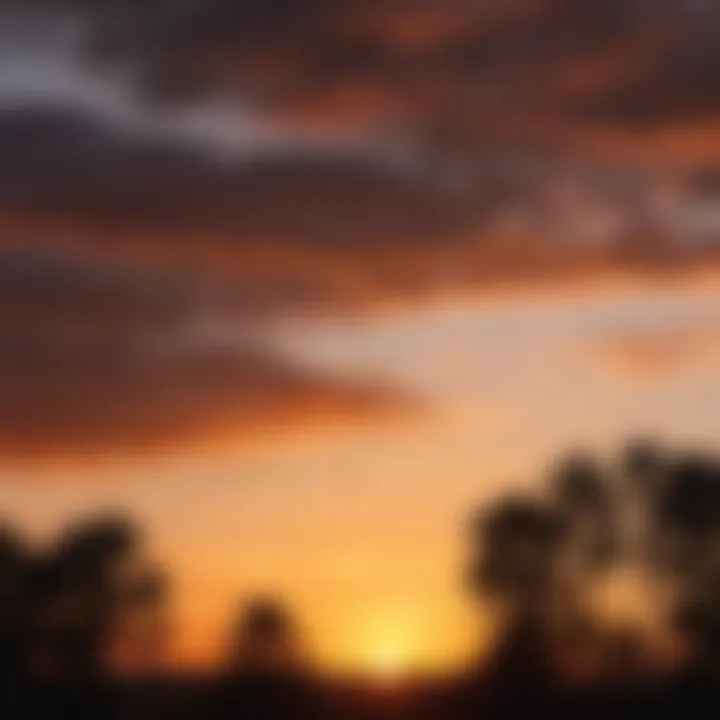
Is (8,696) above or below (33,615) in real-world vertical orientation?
below

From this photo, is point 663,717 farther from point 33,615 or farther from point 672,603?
point 33,615

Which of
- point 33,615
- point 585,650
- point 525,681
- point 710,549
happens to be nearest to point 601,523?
point 710,549

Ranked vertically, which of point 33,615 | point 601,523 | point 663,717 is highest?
point 601,523

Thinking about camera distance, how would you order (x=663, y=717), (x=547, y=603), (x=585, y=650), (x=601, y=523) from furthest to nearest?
(x=601, y=523)
(x=547, y=603)
(x=585, y=650)
(x=663, y=717)

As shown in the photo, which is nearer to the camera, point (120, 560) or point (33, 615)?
point (33, 615)

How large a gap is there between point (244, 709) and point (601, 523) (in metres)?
10.9

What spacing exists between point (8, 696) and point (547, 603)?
9119mm

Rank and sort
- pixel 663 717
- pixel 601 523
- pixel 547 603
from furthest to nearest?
pixel 601 523 → pixel 547 603 → pixel 663 717

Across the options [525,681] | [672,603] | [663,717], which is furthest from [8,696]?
[672,603]

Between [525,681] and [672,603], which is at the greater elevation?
[672,603]

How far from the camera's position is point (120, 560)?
101 ft

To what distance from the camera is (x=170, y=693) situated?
2389 centimetres

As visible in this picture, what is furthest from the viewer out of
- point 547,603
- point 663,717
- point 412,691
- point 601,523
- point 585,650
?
point 601,523

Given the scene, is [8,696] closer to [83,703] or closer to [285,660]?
[83,703]
